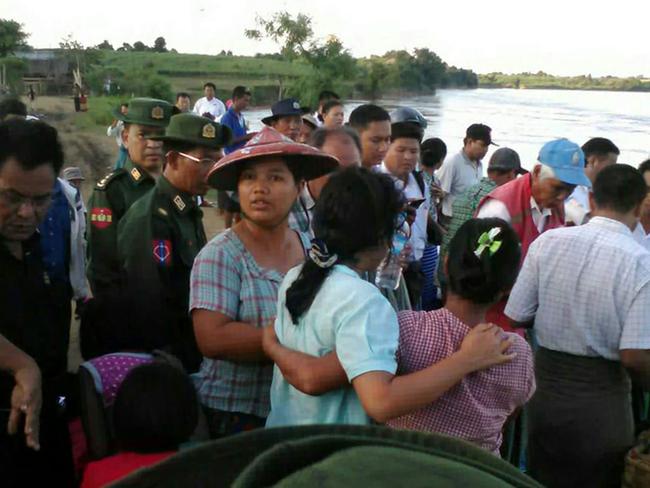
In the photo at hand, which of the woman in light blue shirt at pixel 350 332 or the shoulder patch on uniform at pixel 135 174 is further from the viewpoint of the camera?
the shoulder patch on uniform at pixel 135 174

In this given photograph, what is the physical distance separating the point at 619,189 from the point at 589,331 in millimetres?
619

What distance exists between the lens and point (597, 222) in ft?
9.46

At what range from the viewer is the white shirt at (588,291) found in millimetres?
2713

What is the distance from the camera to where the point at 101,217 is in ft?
11.4

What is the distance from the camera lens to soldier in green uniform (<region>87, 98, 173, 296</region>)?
3.26m

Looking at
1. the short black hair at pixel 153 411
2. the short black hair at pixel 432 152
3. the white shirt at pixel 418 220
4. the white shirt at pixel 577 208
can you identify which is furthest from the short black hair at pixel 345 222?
the short black hair at pixel 432 152

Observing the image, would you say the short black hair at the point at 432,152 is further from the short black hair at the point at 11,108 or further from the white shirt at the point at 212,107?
the white shirt at the point at 212,107

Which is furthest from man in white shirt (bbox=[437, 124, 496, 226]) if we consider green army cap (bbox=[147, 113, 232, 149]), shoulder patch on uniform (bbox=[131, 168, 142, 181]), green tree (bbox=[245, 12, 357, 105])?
green tree (bbox=[245, 12, 357, 105])

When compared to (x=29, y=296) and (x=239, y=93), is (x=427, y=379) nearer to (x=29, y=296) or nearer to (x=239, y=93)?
(x=29, y=296)

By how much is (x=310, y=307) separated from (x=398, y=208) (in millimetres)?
351

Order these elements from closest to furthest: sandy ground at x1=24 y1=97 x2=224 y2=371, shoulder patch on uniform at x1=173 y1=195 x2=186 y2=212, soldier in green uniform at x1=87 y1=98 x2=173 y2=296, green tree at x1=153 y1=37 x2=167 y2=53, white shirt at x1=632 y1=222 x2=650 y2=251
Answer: shoulder patch on uniform at x1=173 y1=195 x2=186 y2=212, soldier in green uniform at x1=87 y1=98 x2=173 y2=296, white shirt at x1=632 y1=222 x2=650 y2=251, sandy ground at x1=24 y1=97 x2=224 y2=371, green tree at x1=153 y1=37 x2=167 y2=53

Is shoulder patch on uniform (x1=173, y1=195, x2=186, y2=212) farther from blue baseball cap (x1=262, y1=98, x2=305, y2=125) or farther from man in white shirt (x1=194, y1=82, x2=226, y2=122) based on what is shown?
man in white shirt (x1=194, y1=82, x2=226, y2=122)

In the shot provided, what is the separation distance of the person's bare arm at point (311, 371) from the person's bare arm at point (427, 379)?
0.22 feet

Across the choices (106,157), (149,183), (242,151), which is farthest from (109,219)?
(106,157)
